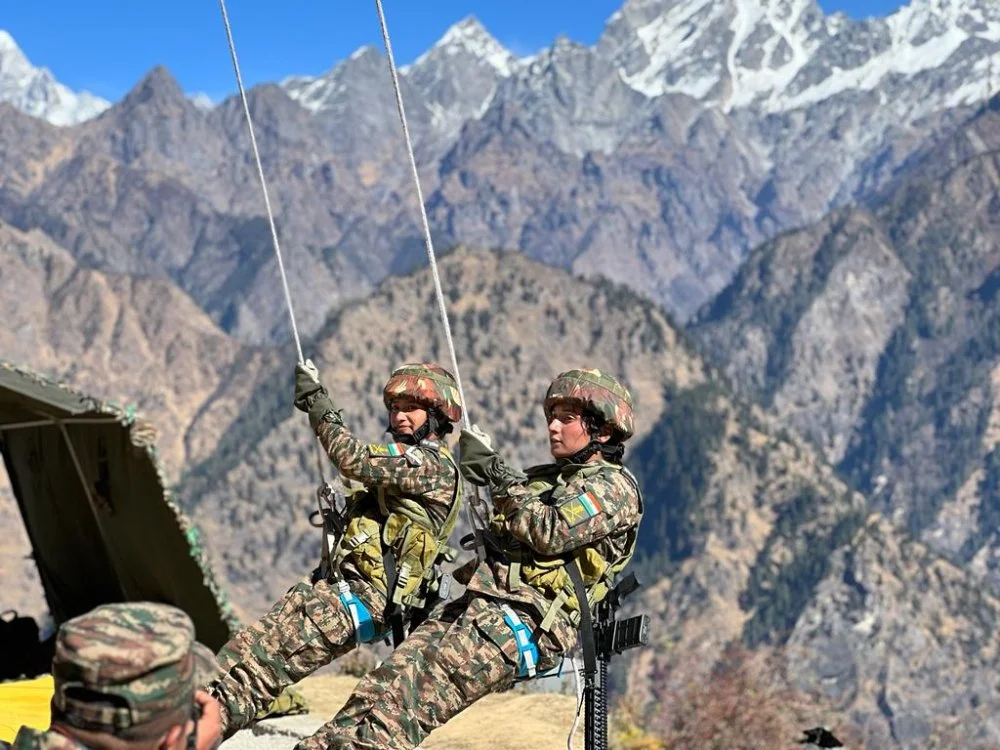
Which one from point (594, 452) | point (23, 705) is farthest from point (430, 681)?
point (23, 705)

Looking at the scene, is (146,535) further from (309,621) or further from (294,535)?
(294,535)

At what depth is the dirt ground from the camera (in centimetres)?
1062

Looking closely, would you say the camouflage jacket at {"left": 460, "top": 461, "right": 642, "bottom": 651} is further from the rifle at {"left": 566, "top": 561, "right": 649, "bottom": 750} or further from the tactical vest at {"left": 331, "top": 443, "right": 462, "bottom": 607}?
the tactical vest at {"left": 331, "top": 443, "right": 462, "bottom": 607}

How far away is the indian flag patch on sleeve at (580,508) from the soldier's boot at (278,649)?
1363 mm

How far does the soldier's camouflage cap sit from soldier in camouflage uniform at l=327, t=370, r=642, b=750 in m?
2.43

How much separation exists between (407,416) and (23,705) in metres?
3.32

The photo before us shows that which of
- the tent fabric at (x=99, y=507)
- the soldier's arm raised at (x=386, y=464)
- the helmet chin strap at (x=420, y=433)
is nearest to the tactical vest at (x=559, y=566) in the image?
the soldier's arm raised at (x=386, y=464)

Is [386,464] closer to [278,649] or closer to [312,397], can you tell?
Result: [312,397]

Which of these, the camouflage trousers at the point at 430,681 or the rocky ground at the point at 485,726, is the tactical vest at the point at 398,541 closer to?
the camouflage trousers at the point at 430,681

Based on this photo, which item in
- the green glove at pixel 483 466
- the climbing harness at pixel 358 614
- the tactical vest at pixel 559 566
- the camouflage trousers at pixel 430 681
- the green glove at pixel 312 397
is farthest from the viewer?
the green glove at pixel 312 397

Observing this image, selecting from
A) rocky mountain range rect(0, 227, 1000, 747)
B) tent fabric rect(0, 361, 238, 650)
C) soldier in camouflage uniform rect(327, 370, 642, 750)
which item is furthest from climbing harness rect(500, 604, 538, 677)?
rocky mountain range rect(0, 227, 1000, 747)

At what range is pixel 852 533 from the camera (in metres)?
162

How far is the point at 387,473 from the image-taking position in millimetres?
7371

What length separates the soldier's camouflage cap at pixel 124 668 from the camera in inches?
153
